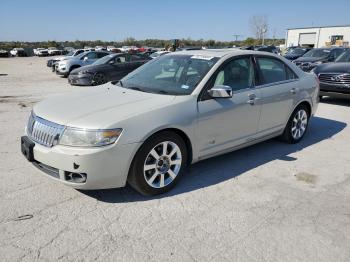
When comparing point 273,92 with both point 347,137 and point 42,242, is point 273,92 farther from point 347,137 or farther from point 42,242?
point 42,242

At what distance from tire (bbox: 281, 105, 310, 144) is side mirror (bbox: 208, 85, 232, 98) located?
6.70 feet

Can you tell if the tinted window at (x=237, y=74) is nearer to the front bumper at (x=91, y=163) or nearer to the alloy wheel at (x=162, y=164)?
the alloy wheel at (x=162, y=164)

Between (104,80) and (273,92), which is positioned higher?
(273,92)

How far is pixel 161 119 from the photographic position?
12.0 feet

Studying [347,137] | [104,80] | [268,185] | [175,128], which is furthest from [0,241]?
[104,80]

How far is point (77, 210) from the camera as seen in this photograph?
11.5 feet

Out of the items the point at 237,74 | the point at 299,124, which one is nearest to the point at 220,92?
the point at 237,74

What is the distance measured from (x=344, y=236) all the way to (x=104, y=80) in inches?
474

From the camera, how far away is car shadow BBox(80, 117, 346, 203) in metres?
3.87

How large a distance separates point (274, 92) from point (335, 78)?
5.02m

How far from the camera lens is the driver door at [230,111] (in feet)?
13.6

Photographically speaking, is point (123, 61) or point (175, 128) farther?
point (123, 61)

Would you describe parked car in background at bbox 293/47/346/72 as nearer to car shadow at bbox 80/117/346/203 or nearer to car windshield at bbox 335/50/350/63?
car windshield at bbox 335/50/350/63

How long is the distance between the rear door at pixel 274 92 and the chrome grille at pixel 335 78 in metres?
4.08
